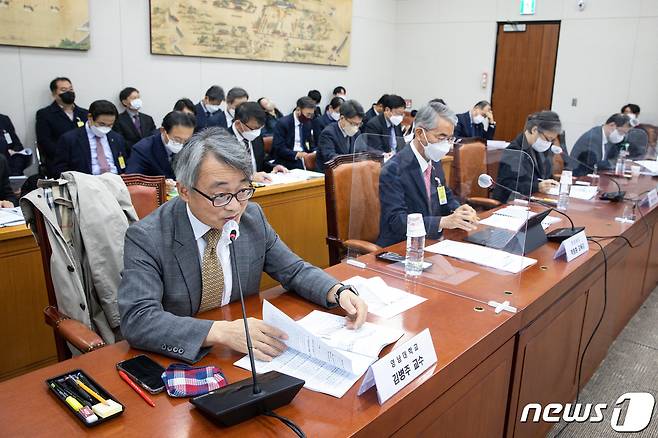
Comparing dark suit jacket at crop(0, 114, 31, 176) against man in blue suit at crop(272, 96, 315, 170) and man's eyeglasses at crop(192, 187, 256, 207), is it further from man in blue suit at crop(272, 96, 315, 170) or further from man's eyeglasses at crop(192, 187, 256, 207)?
man's eyeglasses at crop(192, 187, 256, 207)

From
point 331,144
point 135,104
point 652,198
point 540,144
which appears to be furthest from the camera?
point 135,104

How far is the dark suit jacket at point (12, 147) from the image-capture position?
14.7 ft

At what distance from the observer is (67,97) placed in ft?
15.5

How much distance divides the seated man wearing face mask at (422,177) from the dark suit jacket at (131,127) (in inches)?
144

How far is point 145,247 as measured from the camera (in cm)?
132

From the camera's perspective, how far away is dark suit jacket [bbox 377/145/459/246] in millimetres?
2162

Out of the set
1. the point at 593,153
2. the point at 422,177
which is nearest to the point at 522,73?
the point at 593,153

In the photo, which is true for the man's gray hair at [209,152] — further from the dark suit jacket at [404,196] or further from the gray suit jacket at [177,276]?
the dark suit jacket at [404,196]

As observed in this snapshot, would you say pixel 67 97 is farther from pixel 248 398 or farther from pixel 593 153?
pixel 248 398

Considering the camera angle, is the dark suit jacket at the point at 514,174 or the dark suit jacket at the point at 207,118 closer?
the dark suit jacket at the point at 514,174

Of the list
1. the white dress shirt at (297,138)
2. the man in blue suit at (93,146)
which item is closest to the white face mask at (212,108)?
the white dress shirt at (297,138)

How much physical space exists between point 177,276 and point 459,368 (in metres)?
0.74

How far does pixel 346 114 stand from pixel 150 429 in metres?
3.78

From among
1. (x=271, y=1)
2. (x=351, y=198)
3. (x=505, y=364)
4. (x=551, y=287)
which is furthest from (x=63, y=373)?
(x=271, y=1)
